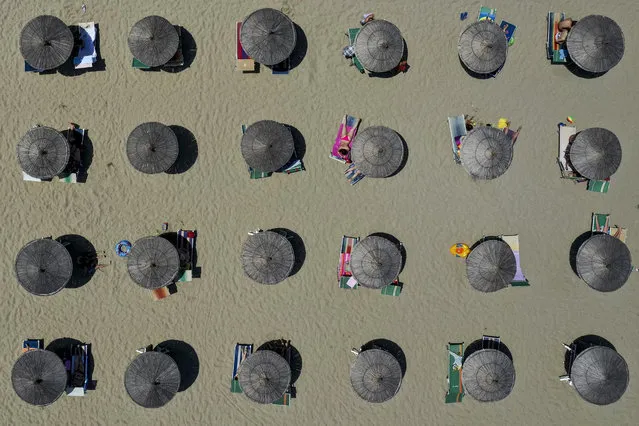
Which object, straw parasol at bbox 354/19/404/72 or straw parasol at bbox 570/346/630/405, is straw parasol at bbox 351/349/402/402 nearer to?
straw parasol at bbox 570/346/630/405

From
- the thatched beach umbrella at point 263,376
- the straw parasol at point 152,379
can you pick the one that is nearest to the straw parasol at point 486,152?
the thatched beach umbrella at point 263,376

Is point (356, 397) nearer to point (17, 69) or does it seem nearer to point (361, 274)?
point (361, 274)

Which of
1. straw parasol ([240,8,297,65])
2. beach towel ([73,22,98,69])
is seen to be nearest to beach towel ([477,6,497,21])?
straw parasol ([240,8,297,65])

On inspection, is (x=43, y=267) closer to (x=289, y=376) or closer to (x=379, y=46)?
(x=289, y=376)

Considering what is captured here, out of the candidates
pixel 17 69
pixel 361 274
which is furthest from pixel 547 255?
pixel 17 69

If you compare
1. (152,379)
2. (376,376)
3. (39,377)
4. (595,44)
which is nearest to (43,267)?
(39,377)

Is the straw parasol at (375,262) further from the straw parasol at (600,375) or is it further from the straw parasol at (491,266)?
the straw parasol at (600,375)
